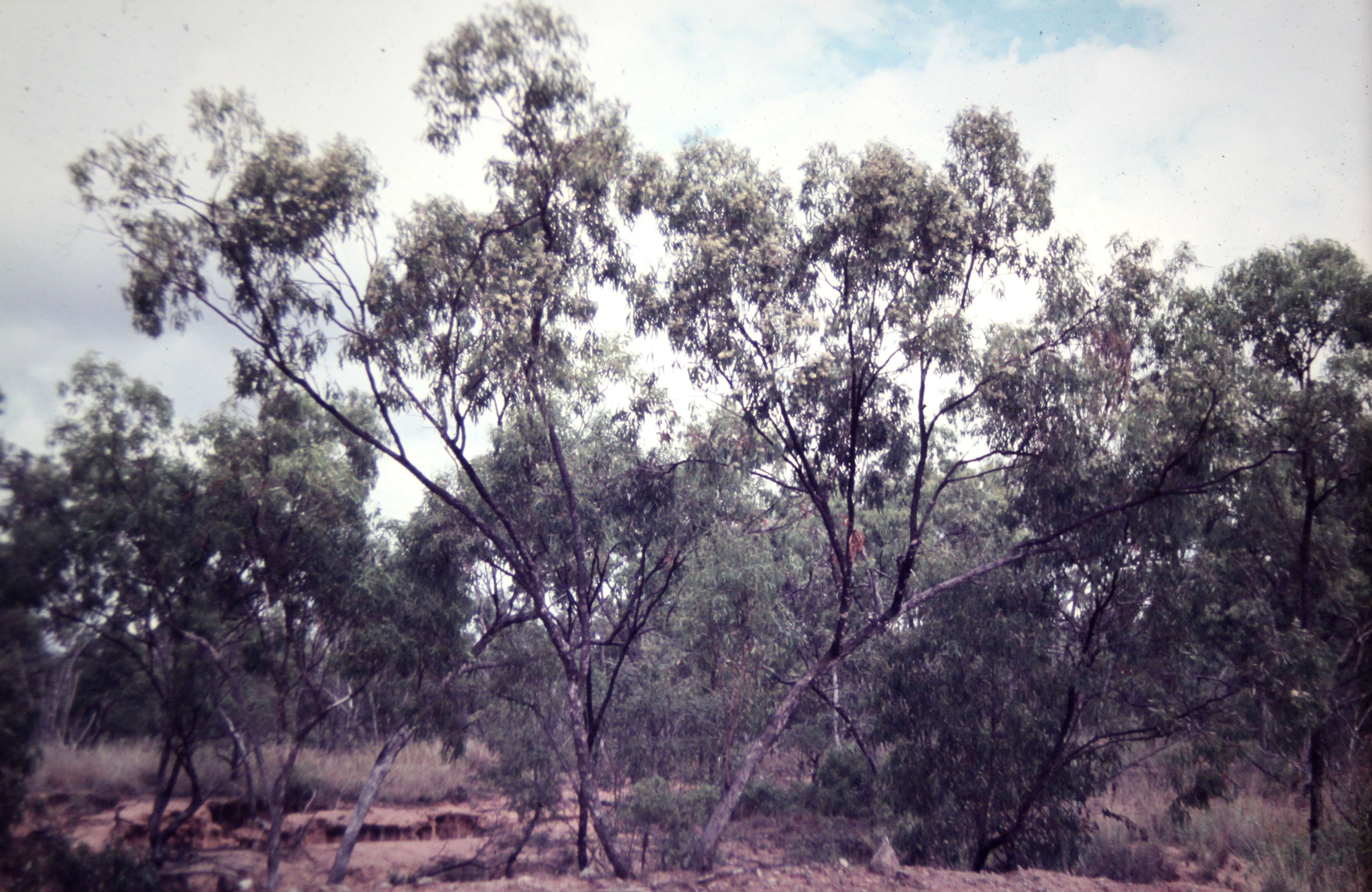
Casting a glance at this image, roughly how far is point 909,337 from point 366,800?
1305 cm

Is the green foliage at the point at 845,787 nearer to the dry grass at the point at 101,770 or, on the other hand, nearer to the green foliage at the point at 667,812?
the green foliage at the point at 667,812

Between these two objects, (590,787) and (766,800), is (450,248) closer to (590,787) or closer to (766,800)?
(590,787)

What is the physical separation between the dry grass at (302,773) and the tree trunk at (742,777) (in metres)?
7.77

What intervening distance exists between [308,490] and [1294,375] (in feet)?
53.0

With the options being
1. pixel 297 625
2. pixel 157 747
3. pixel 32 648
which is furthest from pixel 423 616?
pixel 157 747

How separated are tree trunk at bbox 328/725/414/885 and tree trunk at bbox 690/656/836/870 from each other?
23.9 feet

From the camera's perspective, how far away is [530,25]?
9.31 metres

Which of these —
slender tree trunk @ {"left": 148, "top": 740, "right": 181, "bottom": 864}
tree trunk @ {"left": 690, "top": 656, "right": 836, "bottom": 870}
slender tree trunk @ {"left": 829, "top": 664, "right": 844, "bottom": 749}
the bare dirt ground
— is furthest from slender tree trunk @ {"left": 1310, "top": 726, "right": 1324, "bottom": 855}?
slender tree trunk @ {"left": 148, "top": 740, "right": 181, "bottom": 864}

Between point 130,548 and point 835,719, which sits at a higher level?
point 130,548

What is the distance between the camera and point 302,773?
22500mm

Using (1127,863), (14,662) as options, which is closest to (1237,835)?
(1127,863)

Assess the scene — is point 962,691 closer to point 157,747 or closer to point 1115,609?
point 1115,609

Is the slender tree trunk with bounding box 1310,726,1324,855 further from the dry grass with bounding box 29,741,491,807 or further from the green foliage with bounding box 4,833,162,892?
the green foliage with bounding box 4,833,162,892

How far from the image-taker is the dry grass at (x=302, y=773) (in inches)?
536
